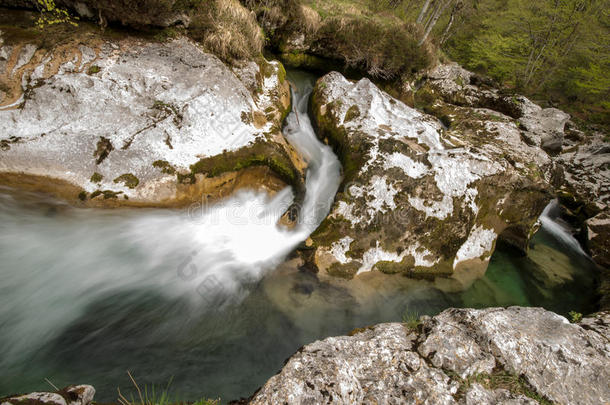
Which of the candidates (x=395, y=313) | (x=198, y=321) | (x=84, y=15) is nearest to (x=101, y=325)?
(x=198, y=321)

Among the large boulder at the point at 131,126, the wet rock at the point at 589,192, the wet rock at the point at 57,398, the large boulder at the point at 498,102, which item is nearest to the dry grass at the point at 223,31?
the large boulder at the point at 131,126

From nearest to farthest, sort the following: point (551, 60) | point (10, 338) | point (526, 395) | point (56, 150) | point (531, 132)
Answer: point (526, 395)
point (10, 338)
point (56, 150)
point (531, 132)
point (551, 60)

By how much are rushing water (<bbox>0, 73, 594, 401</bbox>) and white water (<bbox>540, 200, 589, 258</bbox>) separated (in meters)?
2.33

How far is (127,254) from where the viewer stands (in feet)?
13.8

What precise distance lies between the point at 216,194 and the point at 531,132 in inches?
453

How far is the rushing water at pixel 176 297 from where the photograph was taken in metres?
3.13

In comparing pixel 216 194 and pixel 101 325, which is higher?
pixel 216 194

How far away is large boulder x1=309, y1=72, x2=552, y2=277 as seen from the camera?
4762mm

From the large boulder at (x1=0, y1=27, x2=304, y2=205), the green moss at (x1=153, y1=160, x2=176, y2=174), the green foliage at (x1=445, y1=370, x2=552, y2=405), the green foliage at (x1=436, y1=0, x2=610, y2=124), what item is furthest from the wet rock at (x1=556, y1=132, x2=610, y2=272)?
the green moss at (x1=153, y1=160, x2=176, y2=174)

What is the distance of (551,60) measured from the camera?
17156 mm

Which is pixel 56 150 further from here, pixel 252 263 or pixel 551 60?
pixel 551 60

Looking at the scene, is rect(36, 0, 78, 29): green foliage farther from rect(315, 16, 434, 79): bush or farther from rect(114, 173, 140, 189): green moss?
rect(315, 16, 434, 79): bush

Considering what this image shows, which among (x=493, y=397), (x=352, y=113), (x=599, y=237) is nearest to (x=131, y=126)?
(x=352, y=113)

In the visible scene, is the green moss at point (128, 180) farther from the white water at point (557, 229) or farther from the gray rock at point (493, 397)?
the white water at point (557, 229)
